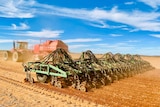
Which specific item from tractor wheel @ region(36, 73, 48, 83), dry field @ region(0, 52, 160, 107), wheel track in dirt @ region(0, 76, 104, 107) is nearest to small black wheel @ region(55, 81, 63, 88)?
dry field @ region(0, 52, 160, 107)

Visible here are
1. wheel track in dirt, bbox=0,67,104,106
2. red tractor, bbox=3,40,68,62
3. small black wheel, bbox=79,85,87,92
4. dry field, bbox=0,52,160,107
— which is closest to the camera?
dry field, bbox=0,52,160,107

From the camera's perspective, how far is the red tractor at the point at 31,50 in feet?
78.6

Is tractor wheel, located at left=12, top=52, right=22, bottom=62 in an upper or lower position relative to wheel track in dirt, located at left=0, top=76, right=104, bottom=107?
upper

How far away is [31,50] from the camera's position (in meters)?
25.7

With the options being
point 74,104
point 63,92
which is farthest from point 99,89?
point 74,104

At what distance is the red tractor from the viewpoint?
78.6ft

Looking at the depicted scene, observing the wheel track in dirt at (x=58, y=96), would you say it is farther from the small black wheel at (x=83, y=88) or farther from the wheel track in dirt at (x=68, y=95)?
the small black wheel at (x=83, y=88)

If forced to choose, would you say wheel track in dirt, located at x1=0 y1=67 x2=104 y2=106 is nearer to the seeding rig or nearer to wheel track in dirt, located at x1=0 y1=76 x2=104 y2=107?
wheel track in dirt, located at x1=0 y1=76 x2=104 y2=107

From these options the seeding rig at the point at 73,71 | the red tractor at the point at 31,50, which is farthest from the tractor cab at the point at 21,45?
the seeding rig at the point at 73,71

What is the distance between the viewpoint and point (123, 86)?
460 inches

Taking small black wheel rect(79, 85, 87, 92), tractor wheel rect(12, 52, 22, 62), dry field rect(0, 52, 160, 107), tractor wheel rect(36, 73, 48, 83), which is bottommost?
dry field rect(0, 52, 160, 107)

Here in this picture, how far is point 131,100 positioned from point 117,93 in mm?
1212

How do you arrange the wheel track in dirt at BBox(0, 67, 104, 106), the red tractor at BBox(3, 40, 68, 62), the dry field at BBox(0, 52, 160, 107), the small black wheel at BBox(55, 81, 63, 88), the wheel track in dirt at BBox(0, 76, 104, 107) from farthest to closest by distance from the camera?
the red tractor at BBox(3, 40, 68, 62) → the small black wheel at BBox(55, 81, 63, 88) → the wheel track in dirt at BBox(0, 67, 104, 106) → the wheel track in dirt at BBox(0, 76, 104, 107) → the dry field at BBox(0, 52, 160, 107)

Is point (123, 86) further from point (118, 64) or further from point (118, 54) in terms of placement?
point (118, 54)
